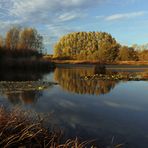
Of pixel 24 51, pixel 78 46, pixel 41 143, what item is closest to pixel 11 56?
pixel 24 51

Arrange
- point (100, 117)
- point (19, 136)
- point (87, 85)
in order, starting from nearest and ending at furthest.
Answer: point (19, 136) → point (100, 117) → point (87, 85)

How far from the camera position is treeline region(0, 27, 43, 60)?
43.9 m

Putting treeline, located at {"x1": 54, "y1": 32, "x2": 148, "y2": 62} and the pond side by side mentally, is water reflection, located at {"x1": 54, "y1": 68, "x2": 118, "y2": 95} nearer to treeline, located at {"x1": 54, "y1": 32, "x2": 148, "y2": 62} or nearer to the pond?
the pond

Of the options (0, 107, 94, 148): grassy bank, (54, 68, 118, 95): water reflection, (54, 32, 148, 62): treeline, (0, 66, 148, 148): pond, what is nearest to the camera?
(0, 107, 94, 148): grassy bank

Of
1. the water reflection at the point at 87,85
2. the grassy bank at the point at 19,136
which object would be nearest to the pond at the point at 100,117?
the grassy bank at the point at 19,136

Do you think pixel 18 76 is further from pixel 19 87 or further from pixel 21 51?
pixel 21 51

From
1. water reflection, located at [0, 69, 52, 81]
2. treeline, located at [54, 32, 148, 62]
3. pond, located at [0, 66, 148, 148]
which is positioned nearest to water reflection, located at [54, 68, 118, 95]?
water reflection, located at [0, 69, 52, 81]

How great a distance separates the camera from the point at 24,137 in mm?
5754

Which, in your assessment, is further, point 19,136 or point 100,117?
point 100,117

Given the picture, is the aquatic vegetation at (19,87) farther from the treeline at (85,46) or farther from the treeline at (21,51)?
the treeline at (85,46)

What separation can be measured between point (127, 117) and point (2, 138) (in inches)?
220

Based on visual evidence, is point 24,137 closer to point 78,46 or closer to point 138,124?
point 138,124

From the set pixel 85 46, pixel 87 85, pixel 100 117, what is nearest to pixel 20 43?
pixel 87 85

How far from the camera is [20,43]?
53594 mm
